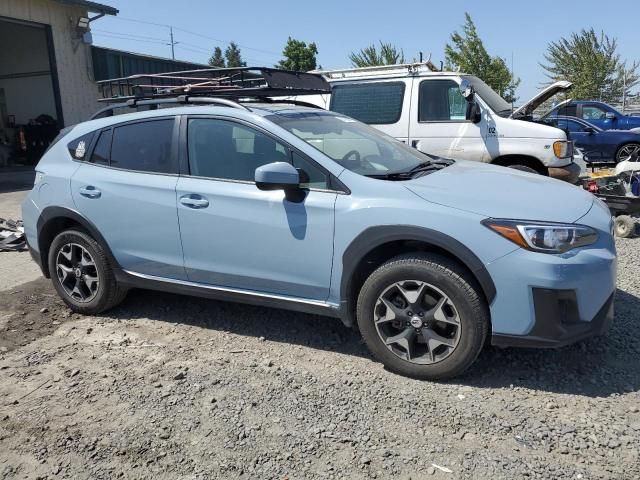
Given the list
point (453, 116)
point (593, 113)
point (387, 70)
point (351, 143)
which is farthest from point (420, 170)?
point (593, 113)

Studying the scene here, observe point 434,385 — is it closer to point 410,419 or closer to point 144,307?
point 410,419

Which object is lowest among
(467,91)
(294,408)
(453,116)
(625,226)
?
(294,408)

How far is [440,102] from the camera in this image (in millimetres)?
7703

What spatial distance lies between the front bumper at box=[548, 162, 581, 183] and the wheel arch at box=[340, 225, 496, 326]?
4521 millimetres

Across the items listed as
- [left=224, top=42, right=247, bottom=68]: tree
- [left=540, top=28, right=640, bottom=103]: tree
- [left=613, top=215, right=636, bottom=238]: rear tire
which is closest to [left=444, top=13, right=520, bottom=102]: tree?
[left=540, top=28, right=640, bottom=103]: tree

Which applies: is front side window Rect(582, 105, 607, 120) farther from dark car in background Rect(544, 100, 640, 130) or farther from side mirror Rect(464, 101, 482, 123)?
side mirror Rect(464, 101, 482, 123)

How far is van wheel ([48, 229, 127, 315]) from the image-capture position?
4.45 m

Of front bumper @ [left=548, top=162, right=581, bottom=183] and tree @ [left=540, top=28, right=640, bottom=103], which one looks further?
tree @ [left=540, top=28, right=640, bottom=103]

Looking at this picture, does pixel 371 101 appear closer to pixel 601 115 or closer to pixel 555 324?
pixel 555 324

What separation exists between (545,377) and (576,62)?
34.7 m

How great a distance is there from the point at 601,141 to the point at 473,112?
8.84 m

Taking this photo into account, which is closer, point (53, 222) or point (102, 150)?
point (102, 150)

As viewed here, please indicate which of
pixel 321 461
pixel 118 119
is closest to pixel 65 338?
pixel 118 119

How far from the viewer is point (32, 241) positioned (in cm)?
480
